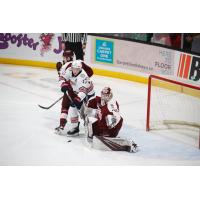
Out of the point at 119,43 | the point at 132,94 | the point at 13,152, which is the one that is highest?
the point at 119,43

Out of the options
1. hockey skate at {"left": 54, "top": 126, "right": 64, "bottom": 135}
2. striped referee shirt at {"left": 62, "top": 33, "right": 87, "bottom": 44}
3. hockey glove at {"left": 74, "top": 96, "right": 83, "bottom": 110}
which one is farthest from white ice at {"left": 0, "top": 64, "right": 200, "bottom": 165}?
striped referee shirt at {"left": 62, "top": 33, "right": 87, "bottom": 44}

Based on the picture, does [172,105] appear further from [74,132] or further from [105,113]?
[74,132]

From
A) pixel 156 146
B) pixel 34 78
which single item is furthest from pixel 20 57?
pixel 156 146

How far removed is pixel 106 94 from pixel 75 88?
0.73ft

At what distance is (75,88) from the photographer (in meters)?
5.57

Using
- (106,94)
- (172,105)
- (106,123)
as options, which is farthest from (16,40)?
(172,105)

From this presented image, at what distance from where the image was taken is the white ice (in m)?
5.52

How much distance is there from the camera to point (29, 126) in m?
5.61

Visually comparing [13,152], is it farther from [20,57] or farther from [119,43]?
[119,43]

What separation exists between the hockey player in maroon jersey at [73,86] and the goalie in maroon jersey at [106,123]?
9cm

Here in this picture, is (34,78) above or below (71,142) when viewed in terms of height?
above

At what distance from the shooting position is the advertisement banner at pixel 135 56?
18.5 feet

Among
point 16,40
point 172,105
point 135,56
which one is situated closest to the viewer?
point 16,40

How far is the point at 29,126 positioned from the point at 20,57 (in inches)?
19.4
